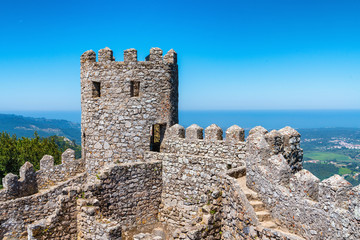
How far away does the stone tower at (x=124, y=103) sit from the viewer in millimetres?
11562

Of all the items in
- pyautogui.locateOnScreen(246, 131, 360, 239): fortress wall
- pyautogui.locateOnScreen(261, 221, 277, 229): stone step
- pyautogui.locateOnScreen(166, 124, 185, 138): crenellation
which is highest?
pyautogui.locateOnScreen(166, 124, 185, 138): crenellation

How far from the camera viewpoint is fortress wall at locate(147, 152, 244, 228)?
10.1 m

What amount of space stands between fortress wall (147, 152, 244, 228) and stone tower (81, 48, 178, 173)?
3.55ft

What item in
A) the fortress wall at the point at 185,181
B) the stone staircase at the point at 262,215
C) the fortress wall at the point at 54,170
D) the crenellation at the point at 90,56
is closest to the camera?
the stone staircase at the point at 262,215

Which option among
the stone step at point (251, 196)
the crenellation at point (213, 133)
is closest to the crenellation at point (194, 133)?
the crenellation at point (213, 133)

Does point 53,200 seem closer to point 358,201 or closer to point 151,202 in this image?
point 151,202

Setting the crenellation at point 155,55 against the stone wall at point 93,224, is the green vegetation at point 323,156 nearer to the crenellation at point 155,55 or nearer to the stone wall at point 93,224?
the crenellation at point 155,55

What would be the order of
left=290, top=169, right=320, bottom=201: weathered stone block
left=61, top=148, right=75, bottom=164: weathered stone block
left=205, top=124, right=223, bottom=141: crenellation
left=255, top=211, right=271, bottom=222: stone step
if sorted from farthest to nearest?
left=61, top=148, right=75, bottom=164: weathered stone block, left=205, top=124, right=223, bottom=141: crenellation, left=255, top=211, right=271, bottom=222: stone step, left=290, top=169, right=320, bottom=201: weathered stone block

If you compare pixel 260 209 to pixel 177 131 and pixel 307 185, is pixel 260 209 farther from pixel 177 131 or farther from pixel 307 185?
pixel 177 131

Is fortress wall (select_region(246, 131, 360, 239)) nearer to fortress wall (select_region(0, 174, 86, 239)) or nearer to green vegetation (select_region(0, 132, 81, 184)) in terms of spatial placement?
fortress wall (select_region(0, 174, 86, 239))

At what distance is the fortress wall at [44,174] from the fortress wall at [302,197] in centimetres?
993

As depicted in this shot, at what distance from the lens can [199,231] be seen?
7.84 meters

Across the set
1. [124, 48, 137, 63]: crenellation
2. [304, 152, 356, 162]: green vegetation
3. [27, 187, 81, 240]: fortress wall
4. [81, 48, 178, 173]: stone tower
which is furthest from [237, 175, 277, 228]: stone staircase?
[304, 152, 356, 162]: green vegetation

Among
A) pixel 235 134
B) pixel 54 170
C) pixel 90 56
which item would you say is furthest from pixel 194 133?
pixel 54 170
